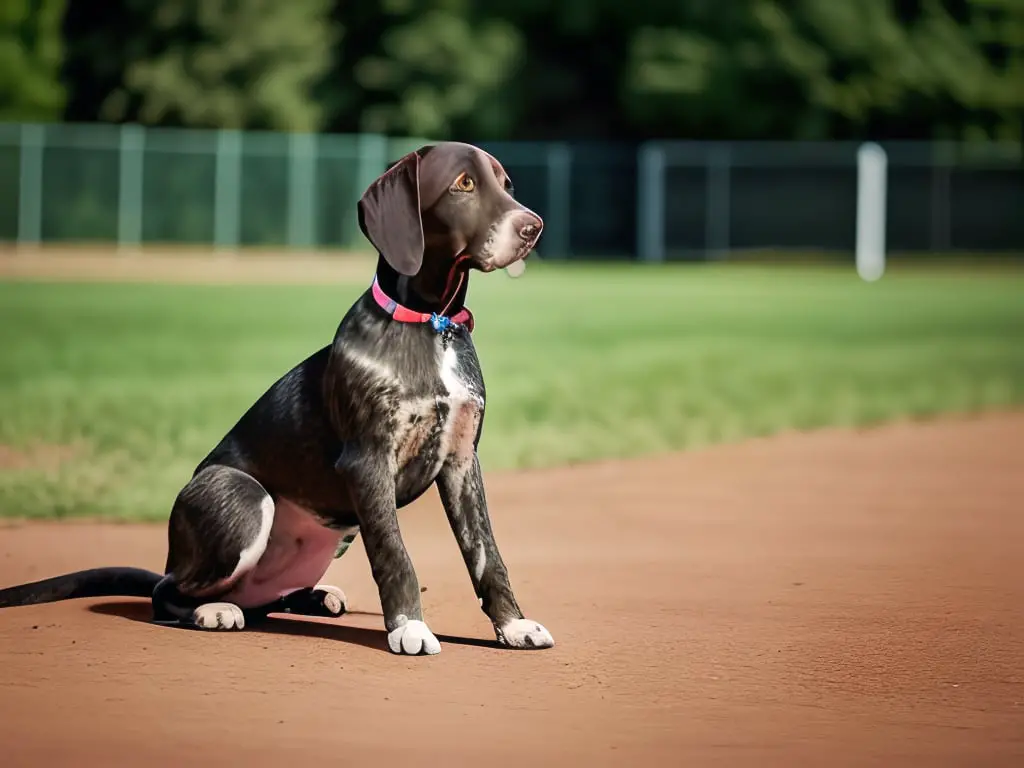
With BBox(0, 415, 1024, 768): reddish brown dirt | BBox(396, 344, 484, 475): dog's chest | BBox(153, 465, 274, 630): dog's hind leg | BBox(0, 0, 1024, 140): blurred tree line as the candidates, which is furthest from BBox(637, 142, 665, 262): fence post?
BBox(396, 344, 484, 475): dog's chest

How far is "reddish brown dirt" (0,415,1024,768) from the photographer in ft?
19.4

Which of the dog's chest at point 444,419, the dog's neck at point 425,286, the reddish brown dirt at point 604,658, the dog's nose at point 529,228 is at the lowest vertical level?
the reddish brown dirt at point 604,658

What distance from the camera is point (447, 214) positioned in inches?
280

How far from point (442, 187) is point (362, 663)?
1.77 meters

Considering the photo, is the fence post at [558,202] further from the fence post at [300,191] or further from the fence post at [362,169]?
the fence post at [300,191]

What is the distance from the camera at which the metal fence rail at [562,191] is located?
43.7 metres

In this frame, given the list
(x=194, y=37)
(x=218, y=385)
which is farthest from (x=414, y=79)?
(x=218, y=385)

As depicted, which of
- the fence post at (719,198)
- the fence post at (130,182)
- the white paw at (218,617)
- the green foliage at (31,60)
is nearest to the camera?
the white paw at (218,617)

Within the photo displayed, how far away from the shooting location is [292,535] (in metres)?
7.48

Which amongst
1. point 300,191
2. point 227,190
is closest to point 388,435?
point 227,190

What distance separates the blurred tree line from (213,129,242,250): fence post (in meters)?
7.97

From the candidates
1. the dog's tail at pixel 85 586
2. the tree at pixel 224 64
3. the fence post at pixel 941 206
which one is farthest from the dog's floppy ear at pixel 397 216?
the tree at pixel 224 64

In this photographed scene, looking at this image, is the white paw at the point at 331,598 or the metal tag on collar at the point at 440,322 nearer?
the metal tag on collar at the point at 440,322

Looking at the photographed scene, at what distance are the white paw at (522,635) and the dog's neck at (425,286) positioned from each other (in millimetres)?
1231
